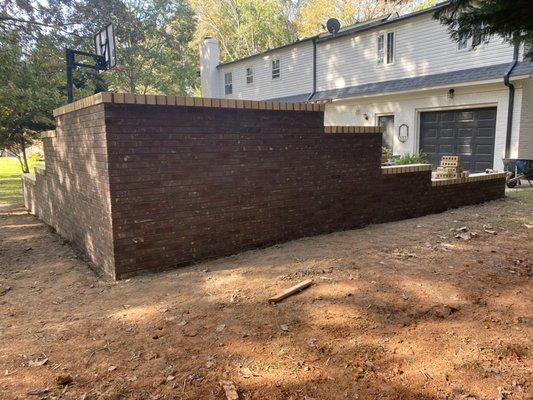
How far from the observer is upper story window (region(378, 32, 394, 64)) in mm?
15820

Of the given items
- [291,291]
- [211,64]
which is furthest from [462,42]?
[211,64]

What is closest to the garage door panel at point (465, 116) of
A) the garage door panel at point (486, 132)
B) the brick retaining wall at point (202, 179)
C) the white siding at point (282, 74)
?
the garage door panel at point (486, 132)

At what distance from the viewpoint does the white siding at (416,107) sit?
12.4 metres

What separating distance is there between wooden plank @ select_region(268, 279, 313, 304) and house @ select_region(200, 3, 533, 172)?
28.2ft

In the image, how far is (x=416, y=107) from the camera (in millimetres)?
14758

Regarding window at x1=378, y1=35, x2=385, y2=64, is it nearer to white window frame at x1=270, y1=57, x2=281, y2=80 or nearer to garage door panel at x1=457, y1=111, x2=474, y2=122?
garage door panel at x1=457, y1=111, x2=474, y2=122

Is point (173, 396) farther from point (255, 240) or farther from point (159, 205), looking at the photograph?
point (255, 240)

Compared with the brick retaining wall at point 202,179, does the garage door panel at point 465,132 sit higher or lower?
higher

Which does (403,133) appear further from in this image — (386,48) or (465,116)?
(386,48)

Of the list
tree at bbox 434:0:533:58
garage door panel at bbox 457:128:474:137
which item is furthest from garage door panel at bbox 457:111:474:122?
tree at bbox 434:0:533:58

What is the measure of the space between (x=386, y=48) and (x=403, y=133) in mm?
3472

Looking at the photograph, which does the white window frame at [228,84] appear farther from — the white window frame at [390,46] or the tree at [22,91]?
the white window frame at [390,46]

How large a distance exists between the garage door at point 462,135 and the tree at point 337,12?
64.9ft

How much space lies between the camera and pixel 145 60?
26453mm
